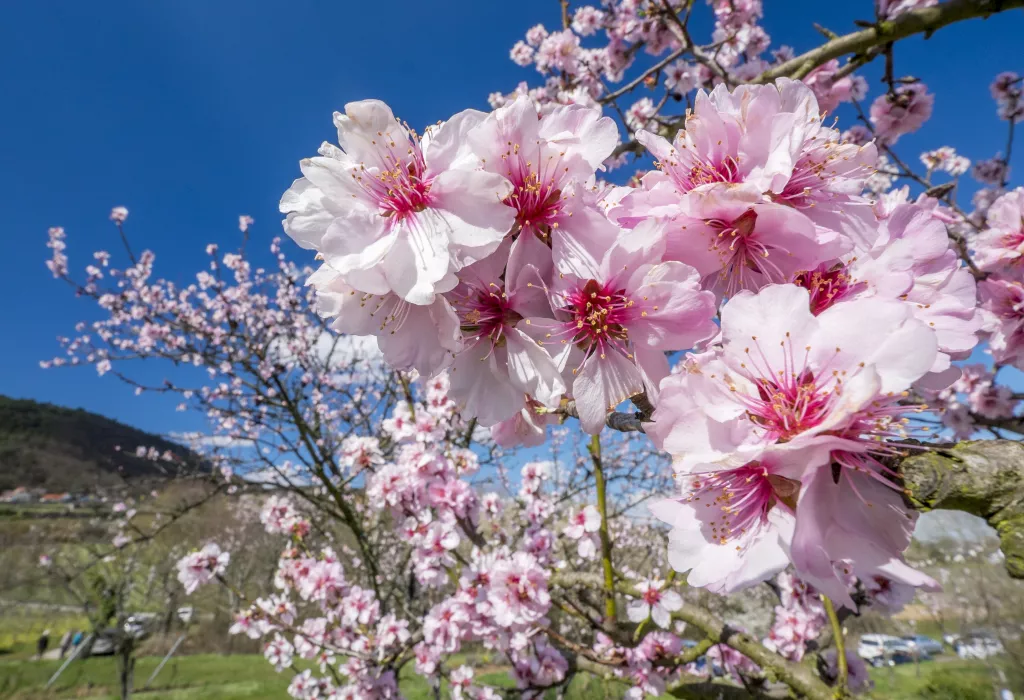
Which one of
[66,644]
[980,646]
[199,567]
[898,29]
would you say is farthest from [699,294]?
[66,644]

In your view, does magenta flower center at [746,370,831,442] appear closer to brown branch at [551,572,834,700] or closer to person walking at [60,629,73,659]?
brown branch at [551,572,834,700]

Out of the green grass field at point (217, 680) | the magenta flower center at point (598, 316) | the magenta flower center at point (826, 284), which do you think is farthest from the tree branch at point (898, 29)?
the green grass field at point (217, 680)

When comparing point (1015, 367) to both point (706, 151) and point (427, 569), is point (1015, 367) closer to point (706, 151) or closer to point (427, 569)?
point (706, 151)

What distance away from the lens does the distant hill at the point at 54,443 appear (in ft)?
127

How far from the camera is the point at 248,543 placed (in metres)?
19.5

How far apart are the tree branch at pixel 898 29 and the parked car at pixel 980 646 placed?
44.2 ft

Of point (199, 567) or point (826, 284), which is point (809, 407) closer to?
point (826, 284)

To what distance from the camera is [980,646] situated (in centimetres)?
1161

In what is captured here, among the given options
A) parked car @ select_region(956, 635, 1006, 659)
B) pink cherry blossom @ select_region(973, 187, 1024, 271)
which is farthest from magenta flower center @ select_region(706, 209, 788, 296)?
parked car @ select_region(956, 635, 1006, 659)

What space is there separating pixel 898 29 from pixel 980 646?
1558cm

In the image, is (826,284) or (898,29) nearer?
(826,284)

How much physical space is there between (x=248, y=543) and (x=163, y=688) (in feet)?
28.2

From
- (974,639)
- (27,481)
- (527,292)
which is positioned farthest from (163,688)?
(27,481)

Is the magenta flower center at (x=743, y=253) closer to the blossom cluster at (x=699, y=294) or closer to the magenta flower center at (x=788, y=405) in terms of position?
the blossom cluster at (x=699, y=294)
